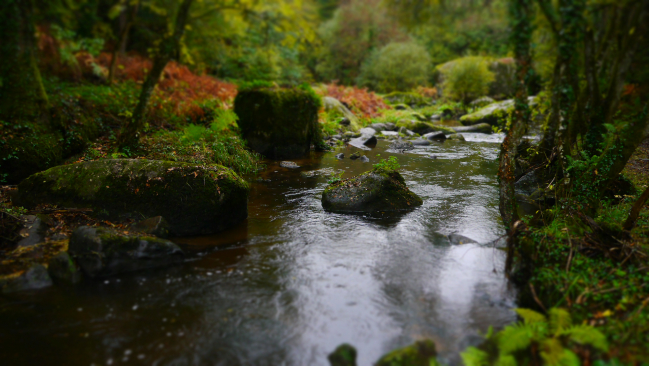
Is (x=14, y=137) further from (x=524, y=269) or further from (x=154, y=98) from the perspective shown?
(x=524, y=269)

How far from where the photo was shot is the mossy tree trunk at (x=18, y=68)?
787 cm

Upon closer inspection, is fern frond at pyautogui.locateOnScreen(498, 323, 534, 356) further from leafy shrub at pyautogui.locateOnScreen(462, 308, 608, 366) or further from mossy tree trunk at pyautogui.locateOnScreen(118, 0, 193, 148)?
mossy tree trunk at pyautogui.locateOnScreen(118, 0, 193, 148)

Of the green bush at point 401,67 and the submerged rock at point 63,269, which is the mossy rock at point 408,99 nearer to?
the green bush at point 401,67

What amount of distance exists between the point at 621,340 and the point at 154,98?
12906 mm

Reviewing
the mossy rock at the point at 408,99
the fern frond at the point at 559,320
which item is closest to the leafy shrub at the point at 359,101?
the mossy rock at the point at 408,99

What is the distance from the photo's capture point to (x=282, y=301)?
4.15m

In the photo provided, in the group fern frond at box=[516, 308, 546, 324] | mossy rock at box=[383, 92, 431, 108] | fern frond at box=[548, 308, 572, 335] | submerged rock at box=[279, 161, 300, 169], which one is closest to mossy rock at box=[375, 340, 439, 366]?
fern frond at box=[516, 308, 546, 324]

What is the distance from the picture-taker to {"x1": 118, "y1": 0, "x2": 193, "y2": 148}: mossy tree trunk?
7.50 metres

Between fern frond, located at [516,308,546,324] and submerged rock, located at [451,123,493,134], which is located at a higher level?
submerged rock, located at [451,123,493,134]

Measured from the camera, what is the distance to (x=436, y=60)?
41188mm

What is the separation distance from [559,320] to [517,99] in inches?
117

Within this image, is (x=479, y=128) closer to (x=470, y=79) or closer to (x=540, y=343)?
(x=470, y=79)

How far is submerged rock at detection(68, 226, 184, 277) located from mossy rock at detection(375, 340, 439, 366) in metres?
3.17

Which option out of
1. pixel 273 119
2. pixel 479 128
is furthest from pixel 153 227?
pixel 479 128
